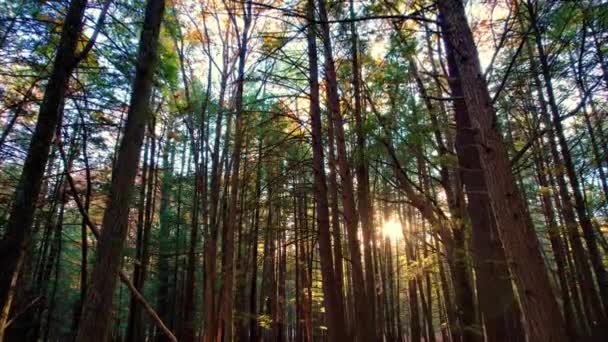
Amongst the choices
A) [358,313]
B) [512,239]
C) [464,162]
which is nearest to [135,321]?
[358,313]

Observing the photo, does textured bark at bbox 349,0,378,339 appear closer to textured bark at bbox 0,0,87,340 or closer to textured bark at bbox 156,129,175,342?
textured bark at bbox 0,0,87,340

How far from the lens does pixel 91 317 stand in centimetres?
269

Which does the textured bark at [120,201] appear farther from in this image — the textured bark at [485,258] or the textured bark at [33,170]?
the textured bark at [485,258]

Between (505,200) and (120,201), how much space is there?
311cm

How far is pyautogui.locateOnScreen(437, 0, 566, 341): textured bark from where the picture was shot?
223cm

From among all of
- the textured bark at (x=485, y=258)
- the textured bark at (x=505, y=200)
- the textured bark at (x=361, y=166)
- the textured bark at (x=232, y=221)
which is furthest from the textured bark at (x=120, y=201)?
the textured bark at (x=485, y=258)

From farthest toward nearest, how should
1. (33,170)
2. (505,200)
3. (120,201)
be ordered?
1. (33,170)
2. (120,201)
3. (505,200)

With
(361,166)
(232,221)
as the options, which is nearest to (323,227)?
(361,166)

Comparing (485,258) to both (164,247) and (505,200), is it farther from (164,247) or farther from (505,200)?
(164,247)

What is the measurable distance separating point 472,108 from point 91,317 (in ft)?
11.3

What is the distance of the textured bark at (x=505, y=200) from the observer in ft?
7.30

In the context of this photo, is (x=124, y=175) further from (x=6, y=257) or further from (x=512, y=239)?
(x=512, y=239)

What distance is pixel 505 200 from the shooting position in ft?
8.11

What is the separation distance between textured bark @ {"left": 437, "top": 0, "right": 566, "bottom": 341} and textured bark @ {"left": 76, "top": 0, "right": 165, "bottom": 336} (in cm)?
281
